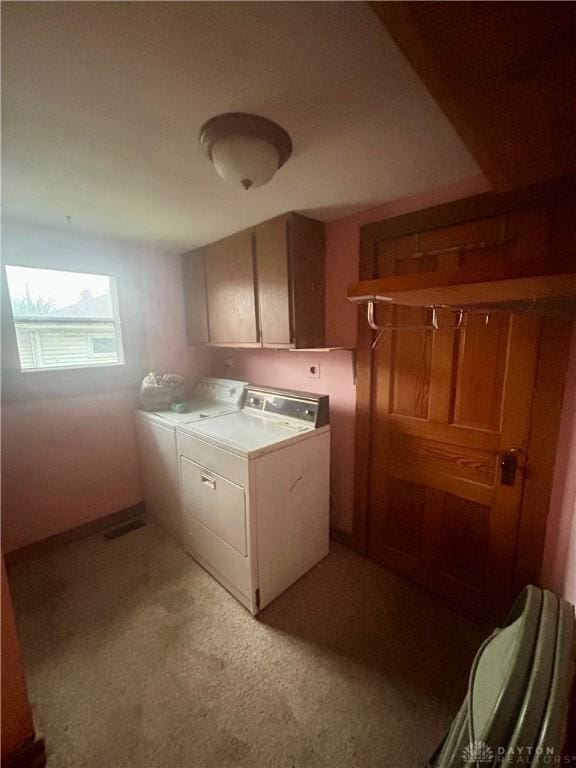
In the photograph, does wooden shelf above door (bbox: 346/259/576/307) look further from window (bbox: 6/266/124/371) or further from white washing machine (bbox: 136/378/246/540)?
window (bbox: 6/266/124/371)

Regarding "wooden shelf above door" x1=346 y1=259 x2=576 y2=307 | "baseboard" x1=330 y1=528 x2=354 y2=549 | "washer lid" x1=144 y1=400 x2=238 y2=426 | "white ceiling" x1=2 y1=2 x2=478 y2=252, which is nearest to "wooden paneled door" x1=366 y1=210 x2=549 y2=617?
"baseboard" x1=330 y1=528 x2=354 y2=549

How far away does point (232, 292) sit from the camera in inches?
87.2

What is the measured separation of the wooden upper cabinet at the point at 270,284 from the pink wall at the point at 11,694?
159 cm

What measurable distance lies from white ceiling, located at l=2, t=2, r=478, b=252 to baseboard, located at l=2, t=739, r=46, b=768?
5.58 ft

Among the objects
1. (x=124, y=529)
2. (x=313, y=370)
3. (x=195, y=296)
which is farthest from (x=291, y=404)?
(x=124, y=529)

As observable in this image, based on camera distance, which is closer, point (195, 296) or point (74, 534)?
point (74, 534)

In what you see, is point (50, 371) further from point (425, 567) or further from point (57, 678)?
point (425, 567)

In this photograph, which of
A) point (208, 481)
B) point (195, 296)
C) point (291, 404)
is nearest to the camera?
point (208, 481)

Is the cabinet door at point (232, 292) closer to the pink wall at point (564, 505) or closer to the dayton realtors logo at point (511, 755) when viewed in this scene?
the pink wall at point (564, 505)

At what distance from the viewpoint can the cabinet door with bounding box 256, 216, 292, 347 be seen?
184cm

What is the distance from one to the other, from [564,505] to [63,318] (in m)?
3.15

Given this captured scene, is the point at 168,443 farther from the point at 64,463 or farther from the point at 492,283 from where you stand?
the point at 492,283

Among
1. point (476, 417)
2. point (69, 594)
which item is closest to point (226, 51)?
point (476, 417)

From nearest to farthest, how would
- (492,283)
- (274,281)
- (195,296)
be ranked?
(492,283), (274,281), (195,296)
